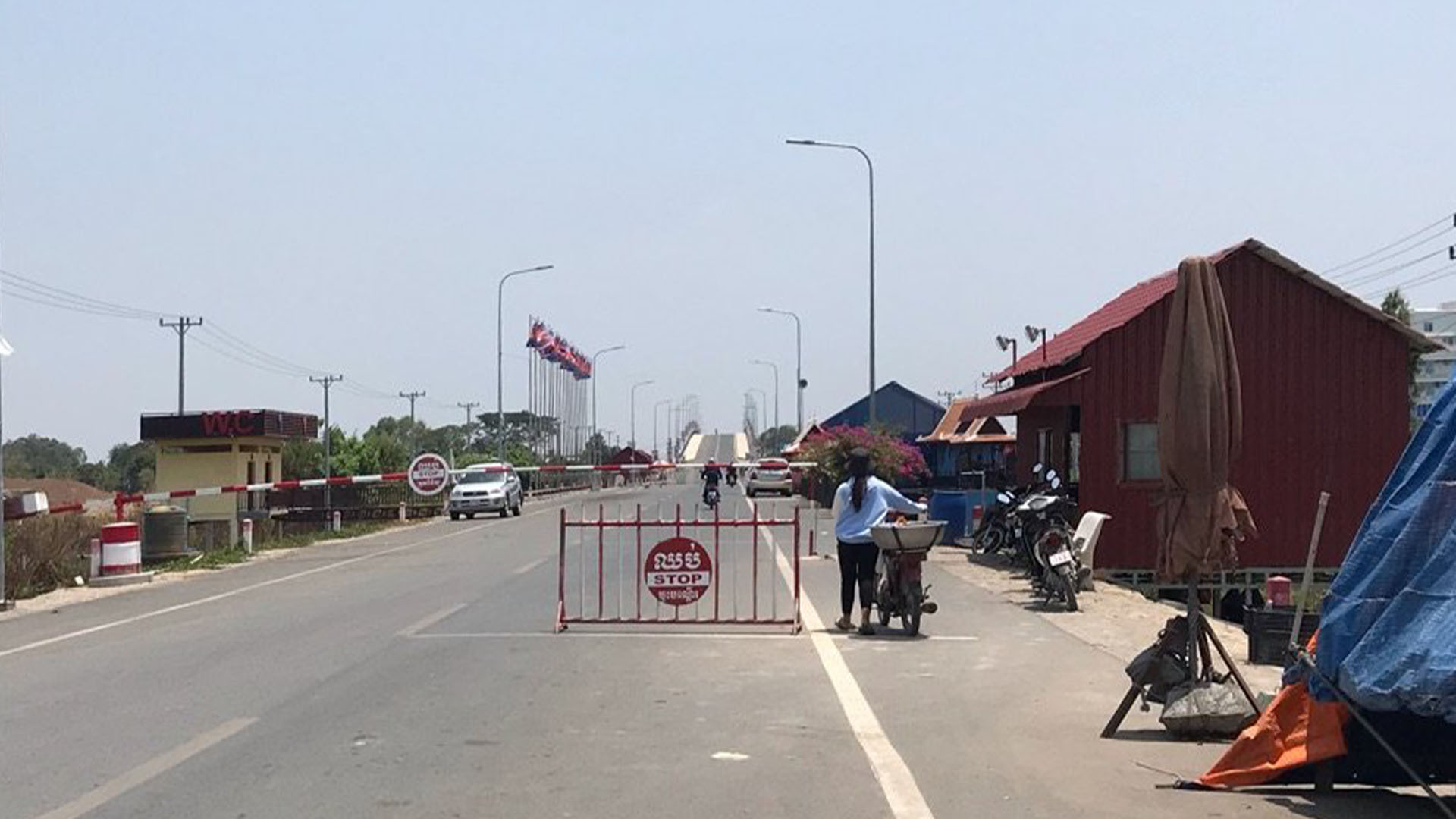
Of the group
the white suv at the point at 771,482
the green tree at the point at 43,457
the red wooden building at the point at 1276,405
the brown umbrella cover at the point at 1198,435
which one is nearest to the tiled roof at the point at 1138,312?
the red wooden building at the point at 1276,405

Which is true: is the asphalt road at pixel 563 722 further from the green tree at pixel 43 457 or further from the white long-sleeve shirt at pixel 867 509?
the green tree at pixel 43 457

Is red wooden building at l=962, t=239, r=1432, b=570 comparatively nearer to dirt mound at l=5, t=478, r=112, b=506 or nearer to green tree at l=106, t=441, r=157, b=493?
dirt mound at l=5, t=478, r=112, b=506

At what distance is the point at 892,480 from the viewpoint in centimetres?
3922

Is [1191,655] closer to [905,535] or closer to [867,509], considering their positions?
[905,535]

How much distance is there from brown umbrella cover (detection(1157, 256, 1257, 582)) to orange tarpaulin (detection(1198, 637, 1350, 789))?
161cm

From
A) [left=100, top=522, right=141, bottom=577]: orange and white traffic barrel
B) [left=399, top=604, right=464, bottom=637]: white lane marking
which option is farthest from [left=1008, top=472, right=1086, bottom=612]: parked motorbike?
[left=100, top=522, right=141, bottom=577]: orange and white traffic barrel

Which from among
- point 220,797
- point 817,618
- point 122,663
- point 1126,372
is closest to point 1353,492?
point 1126,372

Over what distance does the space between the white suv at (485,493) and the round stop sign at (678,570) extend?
29.3 meters

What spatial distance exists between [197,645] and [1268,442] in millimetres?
18401

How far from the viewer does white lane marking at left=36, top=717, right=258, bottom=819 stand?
7109 millimetres

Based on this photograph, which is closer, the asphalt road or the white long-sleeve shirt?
the asphalt road

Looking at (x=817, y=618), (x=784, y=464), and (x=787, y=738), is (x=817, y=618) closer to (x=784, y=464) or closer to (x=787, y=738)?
(x=787, y=738)

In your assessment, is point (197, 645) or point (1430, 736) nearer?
point (1430, 736)

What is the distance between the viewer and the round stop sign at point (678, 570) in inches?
569
